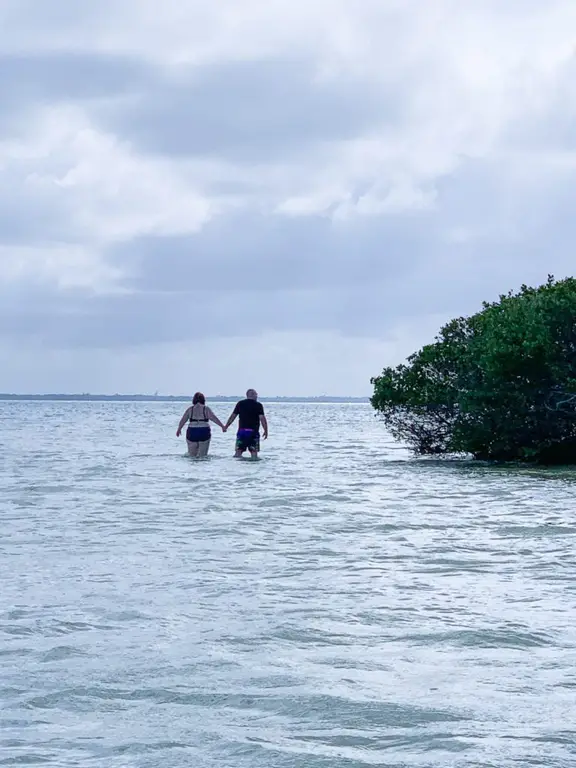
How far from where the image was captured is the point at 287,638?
8008 mm

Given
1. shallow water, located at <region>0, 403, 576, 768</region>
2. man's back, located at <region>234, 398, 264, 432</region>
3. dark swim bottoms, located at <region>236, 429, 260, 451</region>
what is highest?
man's back, located at <region>234, 398, 264, 432</region>

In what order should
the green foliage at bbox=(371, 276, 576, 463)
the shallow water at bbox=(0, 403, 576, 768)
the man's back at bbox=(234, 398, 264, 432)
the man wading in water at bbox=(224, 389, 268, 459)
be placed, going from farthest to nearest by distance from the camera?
the green foliage at bbox=(371, 276, 576, 463), the man's back at bbox=(234, 398, 264, 432), the man wading in water at bbox=(224, 389, 268, 459), the shallow water at bbox=(0, 403, 576, 768)

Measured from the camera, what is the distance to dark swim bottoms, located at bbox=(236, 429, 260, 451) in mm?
29000

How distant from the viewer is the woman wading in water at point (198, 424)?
89.1 feet

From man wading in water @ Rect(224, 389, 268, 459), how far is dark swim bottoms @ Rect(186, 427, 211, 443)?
2.82 ft

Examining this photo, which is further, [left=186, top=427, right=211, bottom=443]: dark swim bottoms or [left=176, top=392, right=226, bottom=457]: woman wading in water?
[left=186, top=427, right=211, bottom=443]: dark swim bottoms

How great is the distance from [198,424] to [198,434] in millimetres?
614

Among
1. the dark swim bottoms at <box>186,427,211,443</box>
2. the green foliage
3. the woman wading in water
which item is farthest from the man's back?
the green foliage

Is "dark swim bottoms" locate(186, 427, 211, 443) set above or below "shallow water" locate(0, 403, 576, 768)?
above

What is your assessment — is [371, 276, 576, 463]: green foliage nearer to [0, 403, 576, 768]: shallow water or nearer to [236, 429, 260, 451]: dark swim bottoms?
[236, 429, 260, 451]: dark swim bottoms

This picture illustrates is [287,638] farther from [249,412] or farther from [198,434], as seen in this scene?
[198,434]

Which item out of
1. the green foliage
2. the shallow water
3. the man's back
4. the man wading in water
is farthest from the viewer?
the green foliage

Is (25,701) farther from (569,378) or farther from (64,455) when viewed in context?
(64,455)

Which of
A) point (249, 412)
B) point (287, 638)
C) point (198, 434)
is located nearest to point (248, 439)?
point (198, 434)
